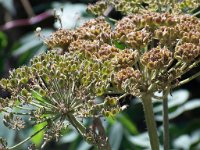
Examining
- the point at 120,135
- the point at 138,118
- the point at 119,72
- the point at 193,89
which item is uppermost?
the point at 119,72

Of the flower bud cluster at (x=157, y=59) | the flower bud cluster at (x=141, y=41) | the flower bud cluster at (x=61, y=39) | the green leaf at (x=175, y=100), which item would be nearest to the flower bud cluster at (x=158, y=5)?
the flower bud cluster at (x=141, y=41)

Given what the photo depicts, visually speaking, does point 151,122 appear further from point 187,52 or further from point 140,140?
point 140,140

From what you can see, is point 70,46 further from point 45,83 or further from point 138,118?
point 138,118

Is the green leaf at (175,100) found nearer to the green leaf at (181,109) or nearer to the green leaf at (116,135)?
the green leaf at (181,109)

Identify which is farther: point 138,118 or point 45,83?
point 138,118

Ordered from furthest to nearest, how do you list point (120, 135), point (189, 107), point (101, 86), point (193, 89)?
1. point (193, 89)
2. point (189, 107)
3. point (120, 135)
4. point (101, 86)

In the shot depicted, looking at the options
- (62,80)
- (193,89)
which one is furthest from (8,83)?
(193,89)

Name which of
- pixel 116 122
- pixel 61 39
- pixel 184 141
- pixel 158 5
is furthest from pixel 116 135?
pixel 61 39

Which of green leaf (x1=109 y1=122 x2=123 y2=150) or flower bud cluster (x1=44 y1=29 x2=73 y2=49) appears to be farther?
green leaf (x1=109 y1=122 x2=123 y2=150)

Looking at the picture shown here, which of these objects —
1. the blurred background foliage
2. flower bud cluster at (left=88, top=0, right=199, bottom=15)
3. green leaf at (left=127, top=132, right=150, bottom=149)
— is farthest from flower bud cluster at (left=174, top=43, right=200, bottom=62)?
green leaf at (left=127, top=132, right=150, bottom=149)

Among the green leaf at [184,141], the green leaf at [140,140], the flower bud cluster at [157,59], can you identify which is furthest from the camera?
the green leaf at [184,141]

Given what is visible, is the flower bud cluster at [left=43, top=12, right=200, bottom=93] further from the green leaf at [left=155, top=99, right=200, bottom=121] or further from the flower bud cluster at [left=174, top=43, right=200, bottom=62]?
the green leaf at [left=155, top=99, right=200, bottom=121]
